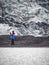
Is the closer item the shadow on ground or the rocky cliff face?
the shadow on ground

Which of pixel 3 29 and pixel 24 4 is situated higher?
pixel 24 4

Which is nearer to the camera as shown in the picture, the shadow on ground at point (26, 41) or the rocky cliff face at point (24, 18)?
the shadow on ground at point (26, 41)

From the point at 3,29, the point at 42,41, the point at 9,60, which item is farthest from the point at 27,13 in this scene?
the point at 9,60

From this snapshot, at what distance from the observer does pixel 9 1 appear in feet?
48.6

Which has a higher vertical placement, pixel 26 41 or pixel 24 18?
pixel 24 18

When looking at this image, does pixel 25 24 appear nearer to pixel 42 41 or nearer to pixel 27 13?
pixel 27 13

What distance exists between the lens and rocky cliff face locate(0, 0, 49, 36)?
14093mm

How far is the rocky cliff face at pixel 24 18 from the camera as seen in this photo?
1409 centimetres

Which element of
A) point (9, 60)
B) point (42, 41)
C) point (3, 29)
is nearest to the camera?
point (9, 60)

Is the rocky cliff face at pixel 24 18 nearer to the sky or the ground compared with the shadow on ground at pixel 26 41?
nearer to the sky

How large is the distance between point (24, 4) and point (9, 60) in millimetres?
8123

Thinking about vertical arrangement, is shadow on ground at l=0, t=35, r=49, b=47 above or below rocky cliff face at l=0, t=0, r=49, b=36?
below

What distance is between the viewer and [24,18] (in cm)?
1448

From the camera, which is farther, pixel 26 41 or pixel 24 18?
pixel 24 18
